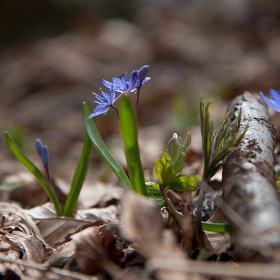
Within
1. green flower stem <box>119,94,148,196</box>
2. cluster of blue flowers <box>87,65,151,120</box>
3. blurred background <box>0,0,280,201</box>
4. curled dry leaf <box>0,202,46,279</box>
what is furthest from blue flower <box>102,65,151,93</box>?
blurred background <box>0,0,280,201</box>

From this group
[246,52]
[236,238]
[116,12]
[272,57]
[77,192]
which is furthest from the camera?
[116,12]

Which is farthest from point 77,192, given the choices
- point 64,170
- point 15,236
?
point 64,170

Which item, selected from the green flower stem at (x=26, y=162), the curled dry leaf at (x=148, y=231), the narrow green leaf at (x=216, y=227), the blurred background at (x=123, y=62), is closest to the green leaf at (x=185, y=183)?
the narrow green leaf at (x=216, y=227)

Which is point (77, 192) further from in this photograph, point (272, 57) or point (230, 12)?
point (230, 12)

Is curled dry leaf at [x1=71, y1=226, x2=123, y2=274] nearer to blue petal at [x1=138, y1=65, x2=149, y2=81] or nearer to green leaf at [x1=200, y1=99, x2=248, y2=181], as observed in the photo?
green leaf at [x1=200, y1=99, x2=248, y2=181]

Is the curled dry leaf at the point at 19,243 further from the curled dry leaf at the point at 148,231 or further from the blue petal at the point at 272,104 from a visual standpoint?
the blue petal at the point at 272,104

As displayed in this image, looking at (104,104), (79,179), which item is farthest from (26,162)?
(104,104)
